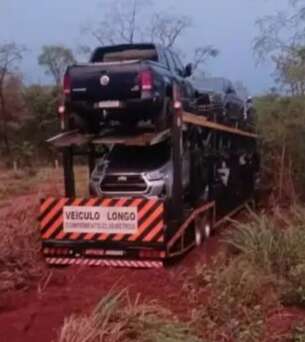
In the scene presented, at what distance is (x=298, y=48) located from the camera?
58.9 ft

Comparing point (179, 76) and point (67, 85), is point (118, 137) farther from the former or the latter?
point (179, 76)

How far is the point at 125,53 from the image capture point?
13906mm

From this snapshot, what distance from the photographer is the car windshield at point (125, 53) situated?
13.7m

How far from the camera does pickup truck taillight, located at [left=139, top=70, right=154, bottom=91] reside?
12258mm

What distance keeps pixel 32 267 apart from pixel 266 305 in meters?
3.58

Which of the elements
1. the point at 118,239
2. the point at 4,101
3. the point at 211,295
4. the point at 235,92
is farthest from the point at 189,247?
the point at 4,101

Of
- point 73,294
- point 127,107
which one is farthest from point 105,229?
point 73,294

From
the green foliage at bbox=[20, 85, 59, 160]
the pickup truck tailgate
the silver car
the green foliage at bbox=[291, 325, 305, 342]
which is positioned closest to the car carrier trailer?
the silver car

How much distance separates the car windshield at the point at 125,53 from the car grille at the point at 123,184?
211 centimetres

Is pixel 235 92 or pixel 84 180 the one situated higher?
pixel 235 92

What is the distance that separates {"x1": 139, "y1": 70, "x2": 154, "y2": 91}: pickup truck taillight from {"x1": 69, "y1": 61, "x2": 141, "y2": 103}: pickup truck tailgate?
0.07 m

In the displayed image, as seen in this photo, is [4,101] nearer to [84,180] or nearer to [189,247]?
[84,180]

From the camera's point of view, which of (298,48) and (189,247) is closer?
(189,247)

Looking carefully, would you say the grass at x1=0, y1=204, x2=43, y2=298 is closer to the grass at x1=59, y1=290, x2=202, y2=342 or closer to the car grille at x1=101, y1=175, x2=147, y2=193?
the car grille at x1=101, y1=175, x2=147, y2=193
